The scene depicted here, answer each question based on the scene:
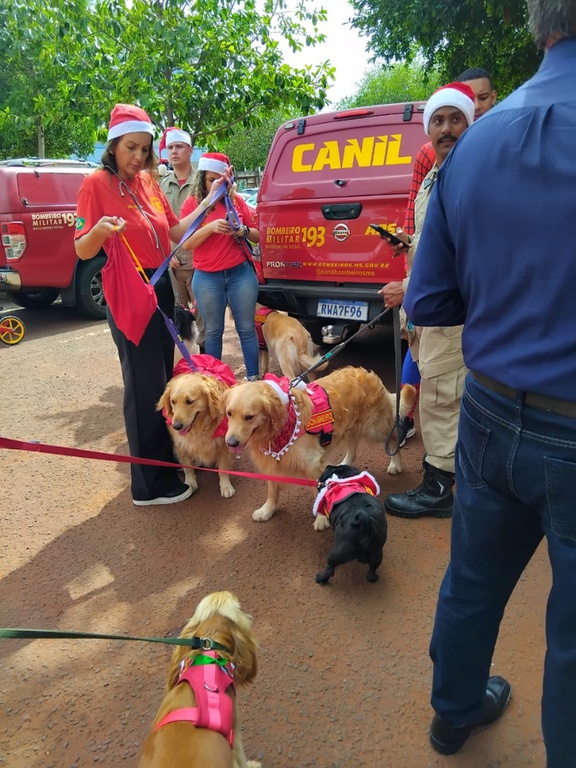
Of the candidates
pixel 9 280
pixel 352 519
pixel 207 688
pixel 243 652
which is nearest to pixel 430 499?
pixel 352 519

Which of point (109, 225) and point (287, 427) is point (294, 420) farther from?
point (109, 225)

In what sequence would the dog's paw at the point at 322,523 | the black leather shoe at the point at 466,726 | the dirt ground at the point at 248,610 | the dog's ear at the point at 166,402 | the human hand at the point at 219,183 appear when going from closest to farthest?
1. the black leather shoe at the point at 466,726
2. the dirt ground at the point at 248,610
3. the dog's paw at the point at 322,523
4. the dog's ear at the point at 166,402
5. the human hand at the point at 219,183

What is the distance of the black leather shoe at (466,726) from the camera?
6.08ft

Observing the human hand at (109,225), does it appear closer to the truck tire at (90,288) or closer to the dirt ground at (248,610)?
the dirt ground at (248,610)

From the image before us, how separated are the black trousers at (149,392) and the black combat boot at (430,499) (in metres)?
1.63

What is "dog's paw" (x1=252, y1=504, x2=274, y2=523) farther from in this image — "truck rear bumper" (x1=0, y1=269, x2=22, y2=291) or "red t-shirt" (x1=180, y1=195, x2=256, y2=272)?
"truck rear bumper" (x1=0, y1=269, x2=22, y2=291)

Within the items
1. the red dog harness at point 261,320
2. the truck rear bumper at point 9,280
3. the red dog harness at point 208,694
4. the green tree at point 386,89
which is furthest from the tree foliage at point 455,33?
the green tree at point 386,89

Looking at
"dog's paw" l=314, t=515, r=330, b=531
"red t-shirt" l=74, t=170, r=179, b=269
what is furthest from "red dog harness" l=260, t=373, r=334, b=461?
"red t-shirt" l=74, t=170, r=179, b=269

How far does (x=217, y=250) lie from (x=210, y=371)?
143 cm

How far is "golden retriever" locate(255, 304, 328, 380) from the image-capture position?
5398 millimetres

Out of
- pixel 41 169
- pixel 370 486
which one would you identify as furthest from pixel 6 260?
pixel 370 486

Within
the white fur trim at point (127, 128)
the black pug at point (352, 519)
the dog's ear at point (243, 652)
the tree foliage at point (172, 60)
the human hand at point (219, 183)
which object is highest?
the tree foliage at point (172, 60)

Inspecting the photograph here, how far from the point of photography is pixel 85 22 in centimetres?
835

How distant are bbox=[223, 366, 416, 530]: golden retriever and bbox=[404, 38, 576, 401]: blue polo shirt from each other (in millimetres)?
1813
